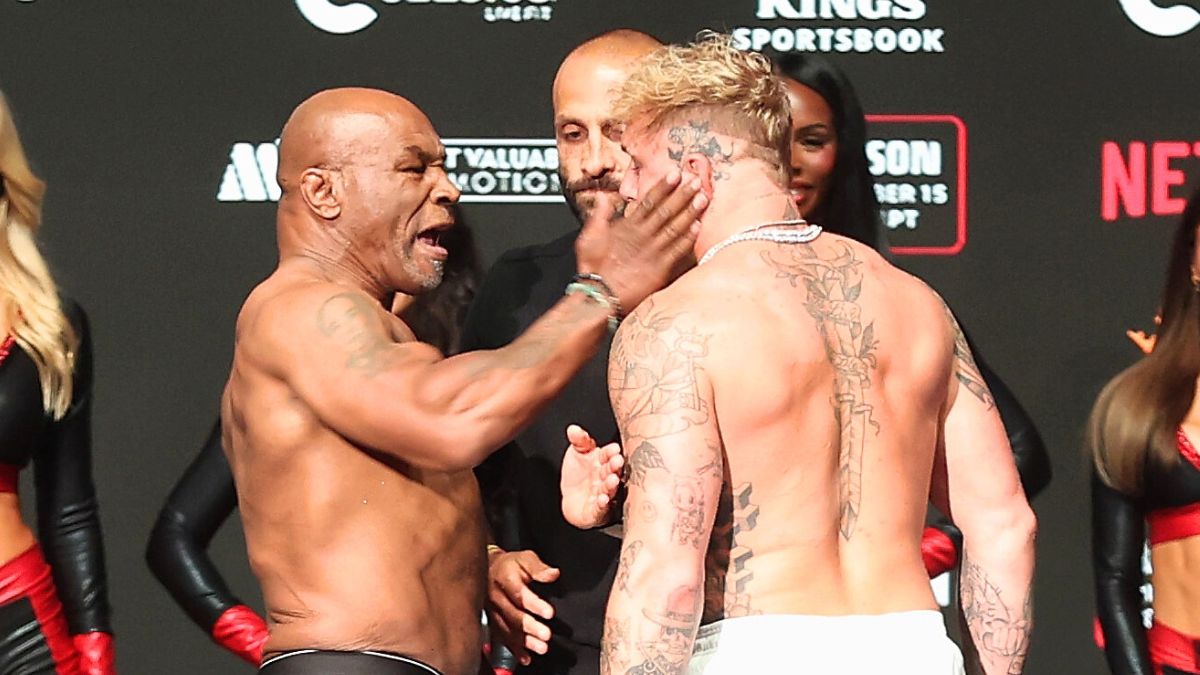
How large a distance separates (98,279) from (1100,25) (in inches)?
83.9

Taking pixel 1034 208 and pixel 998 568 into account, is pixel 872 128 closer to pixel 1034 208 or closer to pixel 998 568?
pixel 1034 208

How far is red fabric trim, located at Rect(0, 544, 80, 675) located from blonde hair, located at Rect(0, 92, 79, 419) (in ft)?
0.85

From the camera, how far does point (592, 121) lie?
3.07 metres

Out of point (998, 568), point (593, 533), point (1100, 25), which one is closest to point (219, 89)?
point (593, 533)

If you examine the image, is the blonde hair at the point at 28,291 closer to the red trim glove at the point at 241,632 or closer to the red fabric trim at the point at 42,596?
the red fabric trim at the point at 42,596

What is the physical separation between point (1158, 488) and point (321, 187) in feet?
5.62

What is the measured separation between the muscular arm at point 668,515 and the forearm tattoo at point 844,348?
0.17 metres

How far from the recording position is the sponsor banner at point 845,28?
3.93m

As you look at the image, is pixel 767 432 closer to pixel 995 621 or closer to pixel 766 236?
pixel 766 236

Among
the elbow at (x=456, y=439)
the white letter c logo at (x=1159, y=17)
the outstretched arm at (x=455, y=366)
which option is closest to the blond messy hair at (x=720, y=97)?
the outstretched arm at (x=455, y=366)

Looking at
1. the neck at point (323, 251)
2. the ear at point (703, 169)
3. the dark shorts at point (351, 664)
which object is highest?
the ear at point (703, 169)

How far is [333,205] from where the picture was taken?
9.16ft

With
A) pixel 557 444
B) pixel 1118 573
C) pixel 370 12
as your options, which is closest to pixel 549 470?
pixel 557 444

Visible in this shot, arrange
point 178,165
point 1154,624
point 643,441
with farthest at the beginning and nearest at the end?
point 178,165, point 1154,624, point 643,441
